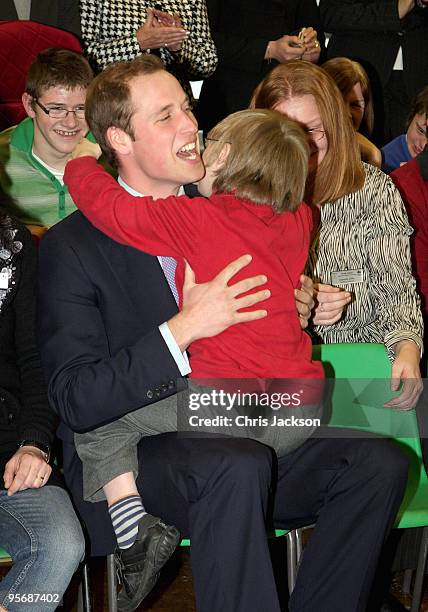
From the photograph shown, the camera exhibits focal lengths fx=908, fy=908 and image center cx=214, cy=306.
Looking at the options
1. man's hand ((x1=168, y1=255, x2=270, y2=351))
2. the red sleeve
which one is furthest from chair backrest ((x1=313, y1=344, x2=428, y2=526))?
the red sleeve

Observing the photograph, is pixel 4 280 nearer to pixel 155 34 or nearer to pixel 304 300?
pixel 304 300

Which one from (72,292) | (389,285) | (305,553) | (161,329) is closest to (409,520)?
(305,553)

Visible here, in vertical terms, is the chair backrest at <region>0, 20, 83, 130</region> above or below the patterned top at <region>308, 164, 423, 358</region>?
above

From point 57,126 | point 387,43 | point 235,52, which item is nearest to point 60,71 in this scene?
point 57,126

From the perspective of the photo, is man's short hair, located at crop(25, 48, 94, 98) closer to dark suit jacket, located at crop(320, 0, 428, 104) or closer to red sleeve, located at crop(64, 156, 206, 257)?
red sleeve, located at crop(64, 156, 206, 257)

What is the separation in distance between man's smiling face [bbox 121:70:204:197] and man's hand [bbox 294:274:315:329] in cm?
40

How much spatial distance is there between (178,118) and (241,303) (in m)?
0.57

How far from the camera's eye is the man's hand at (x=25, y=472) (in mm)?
2080

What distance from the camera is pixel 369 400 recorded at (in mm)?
2471

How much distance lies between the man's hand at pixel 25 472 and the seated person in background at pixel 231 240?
105 mm

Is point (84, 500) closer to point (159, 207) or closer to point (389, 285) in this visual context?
point (159, 207)

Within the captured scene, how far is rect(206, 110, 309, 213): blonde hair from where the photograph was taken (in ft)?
6.64

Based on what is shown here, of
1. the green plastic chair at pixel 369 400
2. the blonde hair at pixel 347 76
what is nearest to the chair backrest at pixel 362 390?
the green plastic chair at pixel 369 400

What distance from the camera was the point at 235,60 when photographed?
4160 mm
